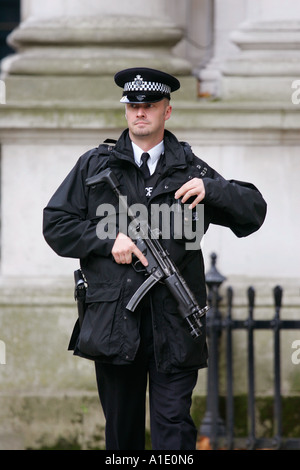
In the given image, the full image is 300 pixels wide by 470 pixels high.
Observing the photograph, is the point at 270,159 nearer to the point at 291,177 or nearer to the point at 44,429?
the point at 291,177

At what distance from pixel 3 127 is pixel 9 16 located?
3227 mm

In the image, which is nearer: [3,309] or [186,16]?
[3,309]

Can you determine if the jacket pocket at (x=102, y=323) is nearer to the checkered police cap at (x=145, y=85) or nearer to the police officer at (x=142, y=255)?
the police officer at (x=142, y=255)

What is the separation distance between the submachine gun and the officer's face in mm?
252

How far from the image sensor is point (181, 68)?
8.06 metres

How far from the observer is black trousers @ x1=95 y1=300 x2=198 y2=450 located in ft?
17.6

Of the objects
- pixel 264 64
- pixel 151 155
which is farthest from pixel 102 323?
pixel 264 64

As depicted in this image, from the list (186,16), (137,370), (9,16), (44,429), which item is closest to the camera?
(137,370)

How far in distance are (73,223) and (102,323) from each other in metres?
0.51

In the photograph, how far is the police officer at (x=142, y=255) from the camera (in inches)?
208

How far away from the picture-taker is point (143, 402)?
18.3ft

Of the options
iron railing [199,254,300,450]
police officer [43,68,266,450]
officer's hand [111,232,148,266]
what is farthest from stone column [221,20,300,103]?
officer's hand [111,232,148,266]

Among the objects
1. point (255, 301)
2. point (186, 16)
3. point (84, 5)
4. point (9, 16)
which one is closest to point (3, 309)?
point (255, 301)

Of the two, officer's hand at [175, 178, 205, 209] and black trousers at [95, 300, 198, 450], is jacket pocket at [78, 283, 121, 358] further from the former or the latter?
officer's hand at [175, 178, 205, 209]
